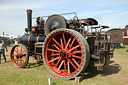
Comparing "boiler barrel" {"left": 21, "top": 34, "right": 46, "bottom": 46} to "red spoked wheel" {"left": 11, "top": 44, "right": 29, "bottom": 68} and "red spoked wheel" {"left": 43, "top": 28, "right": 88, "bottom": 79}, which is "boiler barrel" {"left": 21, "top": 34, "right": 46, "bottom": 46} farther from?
"red spoked wheel" {"left": 43, "top": 28, "right": 88, "bottom": 79}

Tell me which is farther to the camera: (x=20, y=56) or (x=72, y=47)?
(x=20, y=56)

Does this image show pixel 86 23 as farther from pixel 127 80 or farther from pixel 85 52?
pixel 127 80

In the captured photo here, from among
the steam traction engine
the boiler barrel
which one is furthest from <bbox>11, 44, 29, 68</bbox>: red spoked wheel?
the steam traction engine

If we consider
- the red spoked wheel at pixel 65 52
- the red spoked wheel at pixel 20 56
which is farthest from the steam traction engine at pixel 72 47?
the red spoked wheel at pixel 20 56

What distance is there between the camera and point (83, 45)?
4203 millimetres

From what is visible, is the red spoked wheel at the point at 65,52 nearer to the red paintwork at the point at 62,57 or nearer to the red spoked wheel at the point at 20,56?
the red paintwork at the point at 62,57

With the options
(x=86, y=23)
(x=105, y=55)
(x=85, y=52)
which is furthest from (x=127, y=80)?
(x=86, y=23)

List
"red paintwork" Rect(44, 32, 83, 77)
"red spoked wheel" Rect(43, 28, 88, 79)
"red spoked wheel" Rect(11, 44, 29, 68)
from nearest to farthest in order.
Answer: "red spoked wheel" Rect(43, 28, 88, 79), "red paintwork" Rect(44, 32, 83, 77), "red spoked wheel" Rect(11, 44, 29, 68)

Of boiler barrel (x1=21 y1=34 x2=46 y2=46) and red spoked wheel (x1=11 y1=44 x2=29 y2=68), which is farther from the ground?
boiler barrel (x1=21 y1=34 x2=46 y2=46)

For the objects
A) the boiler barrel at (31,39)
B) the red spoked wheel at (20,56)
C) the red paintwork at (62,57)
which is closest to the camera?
the red paintwork at (62,57)

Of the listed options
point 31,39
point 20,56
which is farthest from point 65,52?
point 20,56

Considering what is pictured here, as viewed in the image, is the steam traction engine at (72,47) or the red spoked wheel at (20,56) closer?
the steam traction engine at (72,47)

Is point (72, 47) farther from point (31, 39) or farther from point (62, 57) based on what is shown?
point (31, 39)

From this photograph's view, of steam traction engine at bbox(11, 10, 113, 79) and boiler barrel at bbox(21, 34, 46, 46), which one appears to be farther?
boiler barrel at bbox(21, 34, 46, 46)
